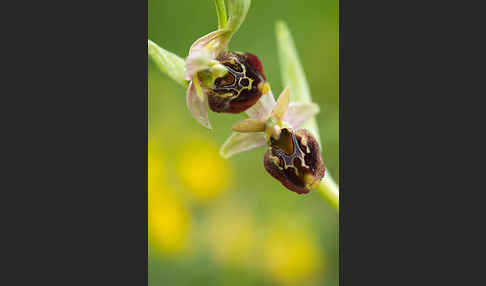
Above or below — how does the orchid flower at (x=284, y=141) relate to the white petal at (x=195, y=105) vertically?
below

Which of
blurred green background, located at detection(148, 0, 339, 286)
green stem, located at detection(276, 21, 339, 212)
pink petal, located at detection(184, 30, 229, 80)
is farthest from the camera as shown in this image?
blurred green background, located at detection(148, 0, 339, 286)

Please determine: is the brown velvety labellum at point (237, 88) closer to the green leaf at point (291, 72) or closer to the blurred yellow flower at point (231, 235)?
the green leaf at point (291, 72)

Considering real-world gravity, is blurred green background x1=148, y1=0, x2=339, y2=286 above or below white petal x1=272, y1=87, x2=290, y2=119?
below

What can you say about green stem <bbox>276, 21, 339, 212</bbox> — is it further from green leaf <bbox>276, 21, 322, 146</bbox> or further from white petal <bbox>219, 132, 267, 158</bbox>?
white petal <bbox>219, 132, 267, 158</bbox>

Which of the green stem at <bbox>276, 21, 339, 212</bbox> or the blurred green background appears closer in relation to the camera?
the green stem at <bbox>276, 21, 339, 212</bbox>

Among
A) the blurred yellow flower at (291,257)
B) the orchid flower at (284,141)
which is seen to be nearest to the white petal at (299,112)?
→ the orchid flower at (284,141)

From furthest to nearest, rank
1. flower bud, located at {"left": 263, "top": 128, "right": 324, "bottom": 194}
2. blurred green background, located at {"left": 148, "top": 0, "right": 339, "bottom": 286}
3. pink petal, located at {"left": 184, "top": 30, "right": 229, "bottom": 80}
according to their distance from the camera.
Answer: blurred green background, located at {"left": 148, "top": 0, "right": 339, "bottom": 286} → flower bud, located at {"left": 263, "top": 128, "right": 324, "bottom": 194} → pink petal, located at {"left": 184, "top": 30, "right": 229, "bottom": 80}

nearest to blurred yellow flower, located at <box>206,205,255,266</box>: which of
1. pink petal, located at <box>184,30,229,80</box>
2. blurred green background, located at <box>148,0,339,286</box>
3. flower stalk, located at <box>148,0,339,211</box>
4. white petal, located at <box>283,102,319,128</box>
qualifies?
blurred green background, located at <box>148,0,339,286</box>

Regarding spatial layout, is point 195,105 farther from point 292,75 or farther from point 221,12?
point 292,75
